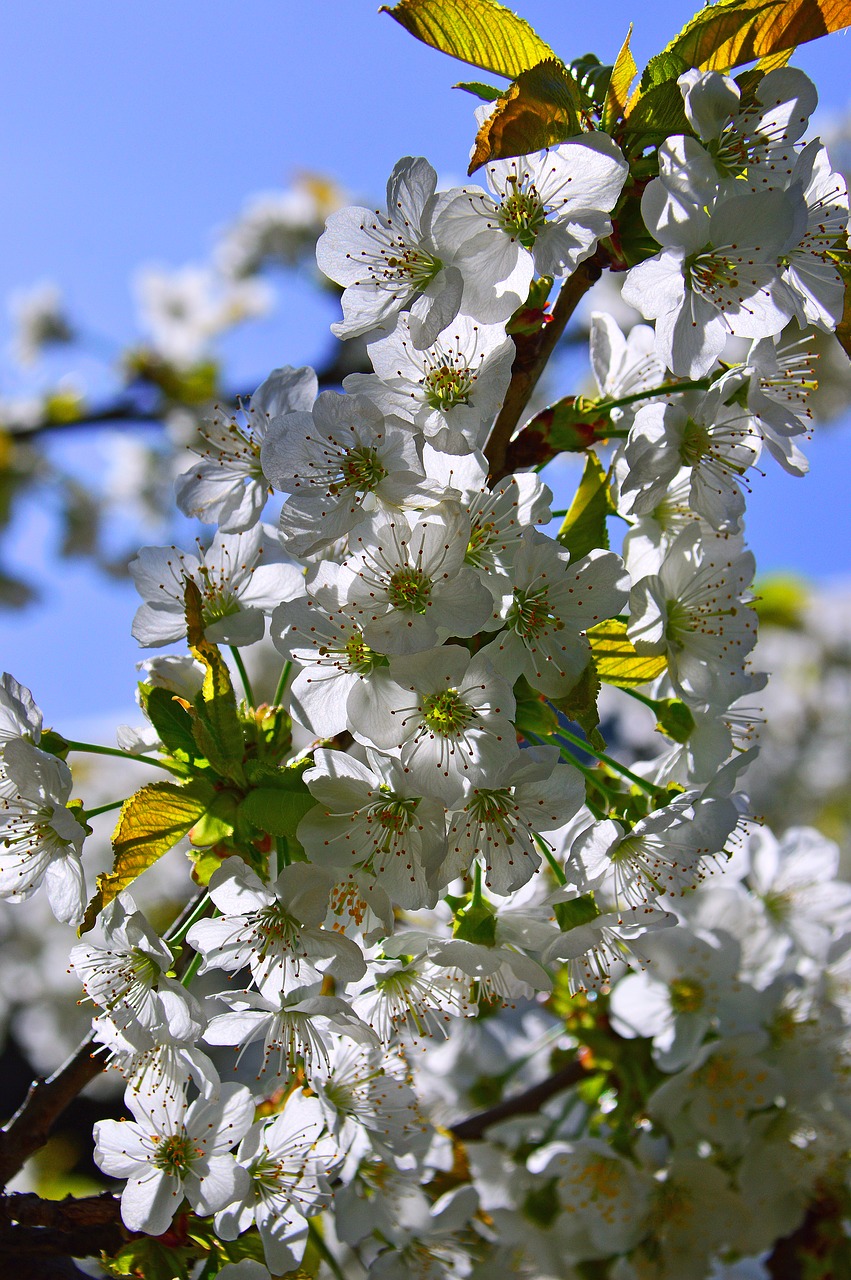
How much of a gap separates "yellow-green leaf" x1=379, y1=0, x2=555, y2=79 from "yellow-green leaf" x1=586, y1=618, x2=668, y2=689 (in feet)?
2.08

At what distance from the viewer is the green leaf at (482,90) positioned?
1090mm

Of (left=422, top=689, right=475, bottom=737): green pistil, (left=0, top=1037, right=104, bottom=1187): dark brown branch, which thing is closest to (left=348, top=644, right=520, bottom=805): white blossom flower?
(left=422, top=689, right=475, bottom=737): green pistil

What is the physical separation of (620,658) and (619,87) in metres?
0.63

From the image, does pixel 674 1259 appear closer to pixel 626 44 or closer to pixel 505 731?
pixel 505 731

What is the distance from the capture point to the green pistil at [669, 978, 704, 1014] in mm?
1603

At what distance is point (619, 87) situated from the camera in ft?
3.44

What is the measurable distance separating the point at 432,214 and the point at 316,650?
0.47 meters

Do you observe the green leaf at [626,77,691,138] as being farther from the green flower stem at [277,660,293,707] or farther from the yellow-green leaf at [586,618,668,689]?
the green flower stem at [277,660,293,707]

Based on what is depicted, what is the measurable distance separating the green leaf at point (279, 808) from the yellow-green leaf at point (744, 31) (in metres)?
0.85

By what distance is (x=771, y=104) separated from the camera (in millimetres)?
1016

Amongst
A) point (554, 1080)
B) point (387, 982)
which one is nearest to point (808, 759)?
point (554, 1080)

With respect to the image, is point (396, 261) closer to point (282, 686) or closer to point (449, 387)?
point (449, 387)

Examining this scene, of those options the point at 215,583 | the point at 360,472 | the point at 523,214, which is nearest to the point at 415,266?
the point at 523,214

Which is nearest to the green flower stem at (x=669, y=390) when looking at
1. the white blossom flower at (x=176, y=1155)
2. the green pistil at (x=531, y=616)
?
the green pistil at (x=531, y=616)
